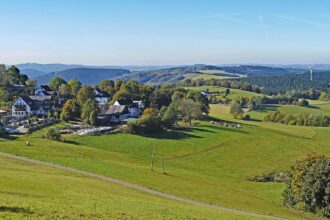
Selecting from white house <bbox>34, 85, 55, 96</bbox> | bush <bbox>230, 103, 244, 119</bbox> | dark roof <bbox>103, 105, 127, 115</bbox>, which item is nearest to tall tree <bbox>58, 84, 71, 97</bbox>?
white house <bbox>34, 85, 55, 96</bbox>

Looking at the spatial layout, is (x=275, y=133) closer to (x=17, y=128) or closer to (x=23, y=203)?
(x=17, y=128)

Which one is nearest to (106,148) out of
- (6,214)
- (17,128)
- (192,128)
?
(17,128)

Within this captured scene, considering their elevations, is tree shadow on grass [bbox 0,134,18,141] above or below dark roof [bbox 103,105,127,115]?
below

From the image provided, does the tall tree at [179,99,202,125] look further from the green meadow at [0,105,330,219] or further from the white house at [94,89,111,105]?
the white house at [94,89,111,105]

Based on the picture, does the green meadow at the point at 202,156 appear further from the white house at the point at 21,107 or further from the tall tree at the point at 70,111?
the white house at the point at 21,107

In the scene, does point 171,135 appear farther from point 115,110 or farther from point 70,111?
point 70,111

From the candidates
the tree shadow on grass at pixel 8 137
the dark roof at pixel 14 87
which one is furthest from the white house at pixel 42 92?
the tree shadow on grass at pixel 8 137
